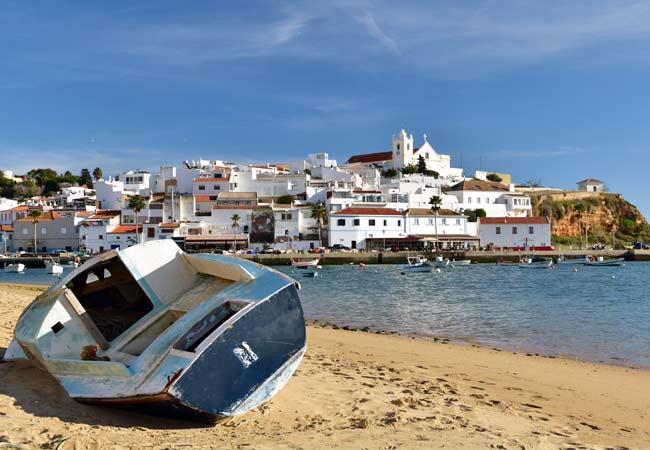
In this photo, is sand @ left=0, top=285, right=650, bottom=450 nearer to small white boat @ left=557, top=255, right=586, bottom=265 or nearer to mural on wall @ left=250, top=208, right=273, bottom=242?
small white boat @ left=557, top=255, right=586, bottom=265

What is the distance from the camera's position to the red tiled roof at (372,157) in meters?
117

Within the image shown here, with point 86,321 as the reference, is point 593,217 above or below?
above

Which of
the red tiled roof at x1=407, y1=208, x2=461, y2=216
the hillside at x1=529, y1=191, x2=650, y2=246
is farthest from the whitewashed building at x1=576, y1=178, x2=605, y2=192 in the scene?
the red tiled roof at x1=407, y1=208, x2=461, y2=216

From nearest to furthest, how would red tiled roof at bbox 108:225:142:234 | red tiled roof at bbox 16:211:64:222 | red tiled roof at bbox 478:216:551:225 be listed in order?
1. red tiled roof at bbox 108:225:142:234
2. red tiled roof at bbox 478:216:551:225
3. red tiled roof at bbox 16:211:64:222

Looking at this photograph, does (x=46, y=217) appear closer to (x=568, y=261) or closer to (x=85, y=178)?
(x=85, y=178)

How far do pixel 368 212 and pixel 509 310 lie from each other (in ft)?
157

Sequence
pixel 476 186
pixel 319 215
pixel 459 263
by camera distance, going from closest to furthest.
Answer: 1. pixel 459 263
2. pixel 319 215
3. pixel 476 186

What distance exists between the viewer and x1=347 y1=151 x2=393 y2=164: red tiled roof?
384 ft

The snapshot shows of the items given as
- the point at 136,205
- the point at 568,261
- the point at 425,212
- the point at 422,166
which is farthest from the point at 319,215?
the point at 422,166

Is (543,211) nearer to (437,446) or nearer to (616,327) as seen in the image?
(616,327)

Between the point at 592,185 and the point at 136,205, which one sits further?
the point at 592,185

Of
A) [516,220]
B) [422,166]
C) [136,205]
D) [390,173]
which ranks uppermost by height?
[422,166]

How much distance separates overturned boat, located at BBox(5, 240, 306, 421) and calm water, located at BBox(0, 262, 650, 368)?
996cm

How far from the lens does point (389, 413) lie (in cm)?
794
